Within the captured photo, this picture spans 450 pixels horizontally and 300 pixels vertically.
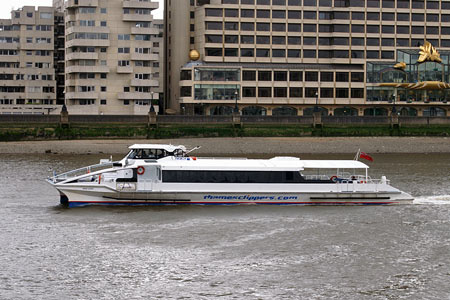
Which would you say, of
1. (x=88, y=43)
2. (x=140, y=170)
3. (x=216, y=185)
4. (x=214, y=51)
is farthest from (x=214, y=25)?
(x=140, y=170)

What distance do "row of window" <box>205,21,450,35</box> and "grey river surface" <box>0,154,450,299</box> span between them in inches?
3004

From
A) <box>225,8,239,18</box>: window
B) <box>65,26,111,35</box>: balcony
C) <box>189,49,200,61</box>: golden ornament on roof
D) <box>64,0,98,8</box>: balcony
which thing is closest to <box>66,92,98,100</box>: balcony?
<box>65,26,111,35</box>: balcony

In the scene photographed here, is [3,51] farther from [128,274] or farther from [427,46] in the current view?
[128,274]

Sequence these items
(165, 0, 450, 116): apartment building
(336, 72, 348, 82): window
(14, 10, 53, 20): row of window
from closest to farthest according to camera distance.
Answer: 1. (165, 0, 450, 116): apartment building
2. (336, 72, 348, 82): window
3. (14, 10, 53, 20): row of window

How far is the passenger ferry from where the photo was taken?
45750 millimetres

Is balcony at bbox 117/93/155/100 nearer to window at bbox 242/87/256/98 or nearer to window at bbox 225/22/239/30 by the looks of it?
window at bbox 242/87/256/98

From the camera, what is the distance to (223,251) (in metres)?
35.0

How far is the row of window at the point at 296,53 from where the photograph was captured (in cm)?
12231

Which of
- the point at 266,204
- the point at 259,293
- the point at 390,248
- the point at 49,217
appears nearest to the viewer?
the point at 259,293

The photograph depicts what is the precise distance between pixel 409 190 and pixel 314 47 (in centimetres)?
7262

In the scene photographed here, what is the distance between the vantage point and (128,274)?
31.4m

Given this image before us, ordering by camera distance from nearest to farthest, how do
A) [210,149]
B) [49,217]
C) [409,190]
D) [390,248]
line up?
[390,248]
[49,217]
[409,190]
[210,149]

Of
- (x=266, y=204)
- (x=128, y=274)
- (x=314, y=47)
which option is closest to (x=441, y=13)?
(x=314, y=47)

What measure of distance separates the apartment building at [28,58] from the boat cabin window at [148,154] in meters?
Answer: 81.2
